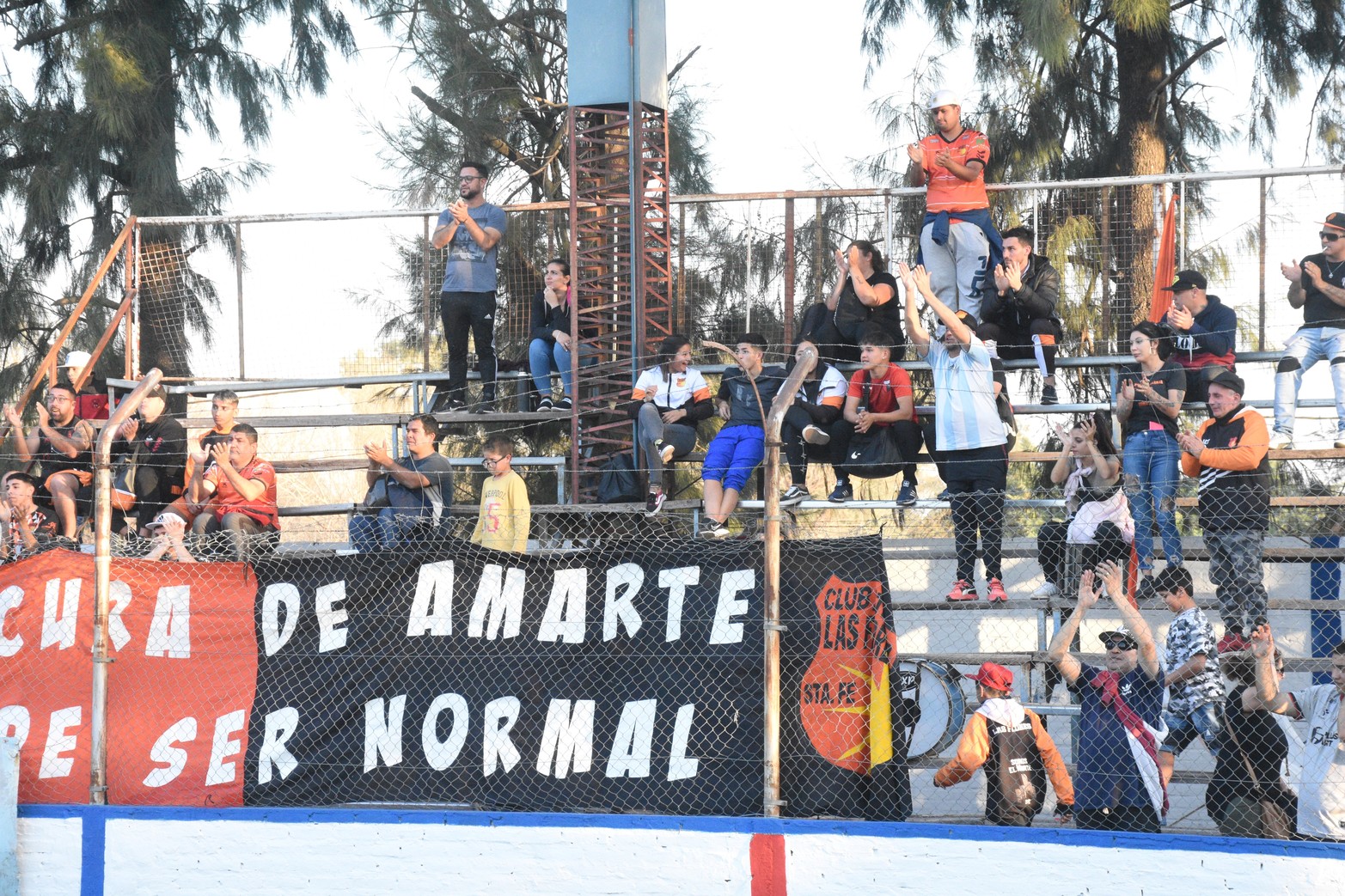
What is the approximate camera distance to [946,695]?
26.2 feet

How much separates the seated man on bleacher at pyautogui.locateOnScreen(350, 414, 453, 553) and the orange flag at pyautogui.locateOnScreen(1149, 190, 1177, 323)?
522 centimetres

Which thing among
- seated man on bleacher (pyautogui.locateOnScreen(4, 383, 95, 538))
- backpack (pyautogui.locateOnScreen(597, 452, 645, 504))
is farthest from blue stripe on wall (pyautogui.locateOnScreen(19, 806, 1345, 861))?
backpack (pyautogui.locateOnScreen(597, 452, 645, 504))

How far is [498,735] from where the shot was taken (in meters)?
7.44

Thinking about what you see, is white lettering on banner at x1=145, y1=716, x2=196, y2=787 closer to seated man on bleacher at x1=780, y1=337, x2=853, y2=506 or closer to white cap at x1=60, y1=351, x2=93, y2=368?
seated man on bleacher at x1=780, y1=337, x2=853, y2=506

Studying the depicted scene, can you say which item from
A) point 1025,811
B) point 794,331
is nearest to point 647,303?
point 794,331

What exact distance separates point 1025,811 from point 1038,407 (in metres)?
4.03

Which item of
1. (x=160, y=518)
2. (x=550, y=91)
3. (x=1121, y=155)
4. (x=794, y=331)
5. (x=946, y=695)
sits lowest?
(x=946, y=695)

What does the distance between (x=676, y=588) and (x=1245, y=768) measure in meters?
2.89

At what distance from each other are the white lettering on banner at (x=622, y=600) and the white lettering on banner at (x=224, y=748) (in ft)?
6.66

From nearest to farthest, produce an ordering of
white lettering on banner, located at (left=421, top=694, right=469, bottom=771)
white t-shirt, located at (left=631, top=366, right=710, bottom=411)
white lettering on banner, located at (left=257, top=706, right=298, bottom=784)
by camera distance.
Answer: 1. white lettering on banner, located at (left=421, top=694, right=469, bottom=771)
2. white lettering on banner, located at (left=257, top=706, right=298, bottom=784)
3. white t-shirt, located at (left=631, top=366, right=710, bottom=411)

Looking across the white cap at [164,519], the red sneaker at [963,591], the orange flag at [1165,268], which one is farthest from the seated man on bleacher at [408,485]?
the orange flag at [1165,268]

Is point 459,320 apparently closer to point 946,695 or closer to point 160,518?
point 160,518

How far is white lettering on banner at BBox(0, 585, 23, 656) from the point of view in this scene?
798 centimetres

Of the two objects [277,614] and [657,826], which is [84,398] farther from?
[657,826]
